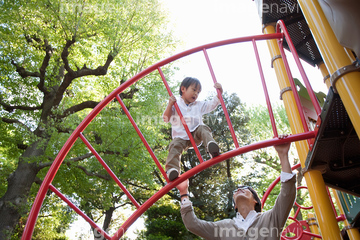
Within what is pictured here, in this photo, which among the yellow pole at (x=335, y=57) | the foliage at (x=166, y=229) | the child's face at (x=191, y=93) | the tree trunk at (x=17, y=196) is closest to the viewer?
the yellow pole at (x=335, y=57)

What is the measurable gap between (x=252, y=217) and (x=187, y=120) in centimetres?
92

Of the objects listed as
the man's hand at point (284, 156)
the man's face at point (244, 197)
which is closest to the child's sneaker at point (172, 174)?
the man's face at point (244, 197)

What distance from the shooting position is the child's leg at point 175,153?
6.71ft

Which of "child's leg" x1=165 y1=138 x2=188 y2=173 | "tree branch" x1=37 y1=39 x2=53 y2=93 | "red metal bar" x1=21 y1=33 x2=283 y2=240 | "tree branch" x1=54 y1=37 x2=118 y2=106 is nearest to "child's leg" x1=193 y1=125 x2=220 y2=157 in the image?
"child's leg" x1=165 y1=138 x2=188 y2=173

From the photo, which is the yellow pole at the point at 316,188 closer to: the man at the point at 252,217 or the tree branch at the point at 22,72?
the man at the point at 252,217

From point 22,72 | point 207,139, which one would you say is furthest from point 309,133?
point 22,72

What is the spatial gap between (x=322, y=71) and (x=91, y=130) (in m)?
5.81

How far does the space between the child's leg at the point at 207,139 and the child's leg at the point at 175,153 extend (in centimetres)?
12

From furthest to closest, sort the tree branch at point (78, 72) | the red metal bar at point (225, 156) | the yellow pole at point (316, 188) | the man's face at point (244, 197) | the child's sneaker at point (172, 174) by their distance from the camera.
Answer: the tree branch at point (78, 72) → the yellow pole at point (316, 188) → the child's sneaker at point (172, 174) → the man's face at point (244, 197) → the red metal bar at point (225, 156)

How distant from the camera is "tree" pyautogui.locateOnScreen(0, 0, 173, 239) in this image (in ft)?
21.0

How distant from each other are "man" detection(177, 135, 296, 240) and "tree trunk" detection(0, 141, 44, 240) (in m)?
5.20

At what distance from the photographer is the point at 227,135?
40.9 feet

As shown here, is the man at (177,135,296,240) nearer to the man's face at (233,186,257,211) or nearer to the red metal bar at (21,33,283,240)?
the man's face at (233,186,257,211)

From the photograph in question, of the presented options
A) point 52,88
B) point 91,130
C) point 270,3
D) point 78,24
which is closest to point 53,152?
point 91,130
